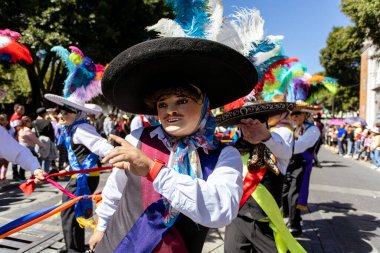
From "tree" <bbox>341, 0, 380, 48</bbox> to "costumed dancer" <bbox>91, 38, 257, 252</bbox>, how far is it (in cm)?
1064

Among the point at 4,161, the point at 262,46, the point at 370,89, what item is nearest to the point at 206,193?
the point at 262,46

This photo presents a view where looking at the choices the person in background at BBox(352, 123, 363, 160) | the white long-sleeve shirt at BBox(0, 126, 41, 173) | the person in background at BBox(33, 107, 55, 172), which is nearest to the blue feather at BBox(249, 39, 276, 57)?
the white long-sleeve shirt at BBox(0, 126, 41, 173)

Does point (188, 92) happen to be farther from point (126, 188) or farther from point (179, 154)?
point (126, 188)

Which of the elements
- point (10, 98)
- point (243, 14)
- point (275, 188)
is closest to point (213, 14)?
point (243, 14)

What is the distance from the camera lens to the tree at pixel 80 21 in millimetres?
11586

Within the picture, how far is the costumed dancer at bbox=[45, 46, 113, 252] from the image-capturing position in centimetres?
354

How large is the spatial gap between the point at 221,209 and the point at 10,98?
34.2 meters

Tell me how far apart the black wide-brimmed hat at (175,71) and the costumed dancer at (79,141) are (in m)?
1.46

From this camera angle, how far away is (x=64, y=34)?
1162 cm

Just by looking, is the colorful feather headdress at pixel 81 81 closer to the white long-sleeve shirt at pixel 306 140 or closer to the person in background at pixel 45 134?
the white long-sleeve shirt at pixel 306 140

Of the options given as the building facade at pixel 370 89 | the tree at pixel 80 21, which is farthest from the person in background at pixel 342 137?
the building facade at pixel 370 89

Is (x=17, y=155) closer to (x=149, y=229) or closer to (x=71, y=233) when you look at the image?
(x=71, y=233)

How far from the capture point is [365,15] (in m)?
10.7

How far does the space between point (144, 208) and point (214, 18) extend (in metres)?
1.20
